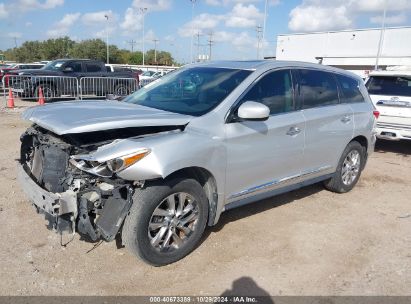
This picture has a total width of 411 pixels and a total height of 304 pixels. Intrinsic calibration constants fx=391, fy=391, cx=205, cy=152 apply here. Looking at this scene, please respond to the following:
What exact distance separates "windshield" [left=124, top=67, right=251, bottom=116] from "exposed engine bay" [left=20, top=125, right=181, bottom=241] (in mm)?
539

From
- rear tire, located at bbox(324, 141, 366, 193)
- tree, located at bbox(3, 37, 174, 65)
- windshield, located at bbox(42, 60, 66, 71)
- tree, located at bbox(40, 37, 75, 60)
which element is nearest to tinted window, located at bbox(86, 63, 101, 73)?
windshield, located at bbox(42, 60, 66, 71)

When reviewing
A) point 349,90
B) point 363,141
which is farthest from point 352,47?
point 349,90

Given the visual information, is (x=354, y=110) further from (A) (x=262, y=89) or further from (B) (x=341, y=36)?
(B) (x=341, y=36)

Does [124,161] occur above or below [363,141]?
above

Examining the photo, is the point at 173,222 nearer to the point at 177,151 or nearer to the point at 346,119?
the point at 177,151

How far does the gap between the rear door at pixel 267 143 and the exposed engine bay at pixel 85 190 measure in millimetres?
759

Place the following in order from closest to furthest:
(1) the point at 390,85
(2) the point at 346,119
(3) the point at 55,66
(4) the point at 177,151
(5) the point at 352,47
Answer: (4) the point at 177,151
(2) the point at 346,119
(1) the point at 390,85
(3) the point at 55,66
(5) the point at 352,47

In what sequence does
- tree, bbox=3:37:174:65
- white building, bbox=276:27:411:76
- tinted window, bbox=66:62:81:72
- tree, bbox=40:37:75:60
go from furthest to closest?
tree, bbox=40:37:75:60, tree, bbox=3:37:174:65, white building, bbox=276:27:411:76, tinted window, bbox=66:62:81:72

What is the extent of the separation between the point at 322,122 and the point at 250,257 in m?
2.01

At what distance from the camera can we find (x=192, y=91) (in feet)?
14.0

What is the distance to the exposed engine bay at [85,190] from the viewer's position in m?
3.20

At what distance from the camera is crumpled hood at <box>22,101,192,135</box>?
127 inches

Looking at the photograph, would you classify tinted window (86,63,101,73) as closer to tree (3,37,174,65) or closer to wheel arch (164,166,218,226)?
wheel arch (164,166,218,226)

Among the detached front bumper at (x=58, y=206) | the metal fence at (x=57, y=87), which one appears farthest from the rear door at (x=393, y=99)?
the metal fence at (x=57, y=87)
